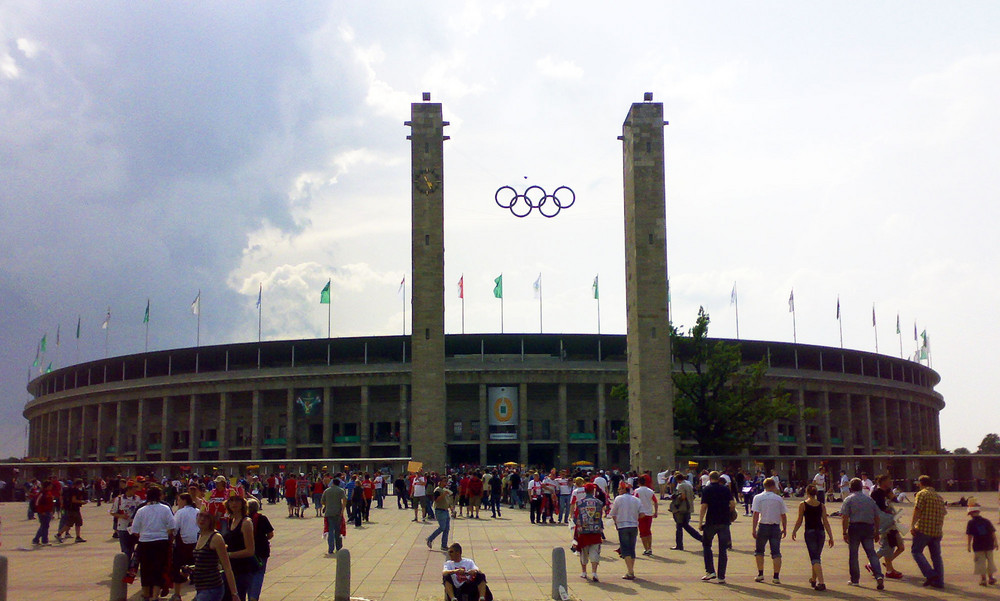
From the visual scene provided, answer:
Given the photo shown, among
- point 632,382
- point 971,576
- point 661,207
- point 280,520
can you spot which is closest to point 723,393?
point 632,382

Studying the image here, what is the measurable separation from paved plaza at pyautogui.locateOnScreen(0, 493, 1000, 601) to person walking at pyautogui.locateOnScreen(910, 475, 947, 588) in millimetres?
334

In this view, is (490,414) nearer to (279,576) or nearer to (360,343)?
(360,343)

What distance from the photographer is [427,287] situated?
52.4 meters

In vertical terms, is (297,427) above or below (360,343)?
below

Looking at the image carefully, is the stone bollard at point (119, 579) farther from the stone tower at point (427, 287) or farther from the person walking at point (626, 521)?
the stone tower at point (427, 287)

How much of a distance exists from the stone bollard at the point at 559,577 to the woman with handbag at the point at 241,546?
5221mm

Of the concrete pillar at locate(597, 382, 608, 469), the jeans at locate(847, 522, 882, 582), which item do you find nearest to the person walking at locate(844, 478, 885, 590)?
the jeans at locate(847, 522, 882, 582)

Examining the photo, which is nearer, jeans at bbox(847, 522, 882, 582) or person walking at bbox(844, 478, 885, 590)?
Result: jeans at bbox(847, 522, 882, 582)

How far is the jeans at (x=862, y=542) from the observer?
15.6m

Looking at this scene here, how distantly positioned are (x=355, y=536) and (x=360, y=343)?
62115 mm

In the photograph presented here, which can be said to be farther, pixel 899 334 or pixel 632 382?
pixel 899 334

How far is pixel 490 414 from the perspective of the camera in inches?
3147

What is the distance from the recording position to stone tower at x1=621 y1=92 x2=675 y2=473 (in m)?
51.5

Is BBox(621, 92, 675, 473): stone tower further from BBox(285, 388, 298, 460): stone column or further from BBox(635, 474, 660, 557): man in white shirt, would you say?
BBox(285, 388, 298, 460): stone column
